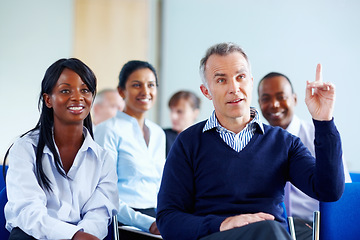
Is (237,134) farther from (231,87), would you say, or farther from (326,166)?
(326,166)

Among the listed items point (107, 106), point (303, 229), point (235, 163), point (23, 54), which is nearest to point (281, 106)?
point (303, 229)

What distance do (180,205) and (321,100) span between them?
65 centimetres

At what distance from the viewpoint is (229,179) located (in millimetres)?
1777

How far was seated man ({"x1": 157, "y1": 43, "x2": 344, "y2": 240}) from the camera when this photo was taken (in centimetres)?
164

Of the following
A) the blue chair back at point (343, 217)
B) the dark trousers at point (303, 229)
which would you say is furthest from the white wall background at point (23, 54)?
the blue chair back at point (343, 217)

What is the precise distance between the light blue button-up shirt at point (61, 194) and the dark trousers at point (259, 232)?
65 cm

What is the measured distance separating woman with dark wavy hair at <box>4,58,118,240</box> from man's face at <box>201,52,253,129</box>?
0.59 meters

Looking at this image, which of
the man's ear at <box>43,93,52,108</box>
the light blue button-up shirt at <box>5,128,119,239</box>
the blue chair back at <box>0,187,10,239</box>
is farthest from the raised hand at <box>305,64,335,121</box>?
the blue chair back at <box>0,187,10,239</box>

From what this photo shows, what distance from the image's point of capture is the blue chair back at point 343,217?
2.06 meters

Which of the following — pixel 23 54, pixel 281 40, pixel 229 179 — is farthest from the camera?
pixel 23 54

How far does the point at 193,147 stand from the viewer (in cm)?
187

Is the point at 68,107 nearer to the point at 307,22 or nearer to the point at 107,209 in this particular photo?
the point at 107,209

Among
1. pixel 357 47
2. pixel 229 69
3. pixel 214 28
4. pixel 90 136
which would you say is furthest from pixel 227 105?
pixel 214 28

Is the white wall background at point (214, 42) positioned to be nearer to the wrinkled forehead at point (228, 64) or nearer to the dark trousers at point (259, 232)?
the wrinkled forehead at point (228, 64)
